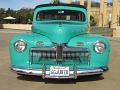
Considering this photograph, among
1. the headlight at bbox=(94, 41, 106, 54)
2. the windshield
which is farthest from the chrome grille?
the windshield

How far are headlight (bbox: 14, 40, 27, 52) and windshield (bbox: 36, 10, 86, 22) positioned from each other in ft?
6.08

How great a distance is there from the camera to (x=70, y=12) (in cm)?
1071

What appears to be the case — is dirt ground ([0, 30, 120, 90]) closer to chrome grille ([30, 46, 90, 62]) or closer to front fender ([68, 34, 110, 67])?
front fender ([68, 34, 110, 67])

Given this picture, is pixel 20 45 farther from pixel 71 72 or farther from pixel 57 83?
pixel 71 72

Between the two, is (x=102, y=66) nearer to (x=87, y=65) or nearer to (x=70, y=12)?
(x=87, y=65)

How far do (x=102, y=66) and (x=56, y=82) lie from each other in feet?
3.71

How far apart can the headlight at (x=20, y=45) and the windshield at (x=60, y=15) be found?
1853 millimetres

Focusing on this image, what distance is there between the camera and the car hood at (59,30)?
884 cm

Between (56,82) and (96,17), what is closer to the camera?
(56,82)

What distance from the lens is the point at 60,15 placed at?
34.6 feet

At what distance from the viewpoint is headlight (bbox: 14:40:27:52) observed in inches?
343

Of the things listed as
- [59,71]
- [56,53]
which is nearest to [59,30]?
[56,53]

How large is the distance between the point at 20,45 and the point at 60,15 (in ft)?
7.14

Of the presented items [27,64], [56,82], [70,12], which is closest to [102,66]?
[56,82]
